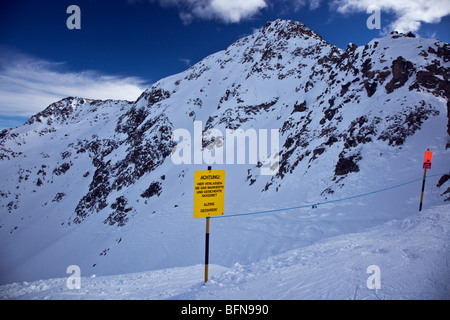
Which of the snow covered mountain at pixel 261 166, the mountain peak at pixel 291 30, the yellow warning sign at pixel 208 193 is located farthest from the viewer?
the mountain peak at pixel 291 30

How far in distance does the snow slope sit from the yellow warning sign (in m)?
1.77

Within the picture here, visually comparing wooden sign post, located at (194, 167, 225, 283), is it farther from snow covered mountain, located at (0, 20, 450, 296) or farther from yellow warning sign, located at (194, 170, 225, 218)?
snow covered mountain, located at (0, 20, 450, 296)

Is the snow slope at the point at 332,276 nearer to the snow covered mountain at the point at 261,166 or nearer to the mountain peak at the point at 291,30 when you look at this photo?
the snow covered mountain at the point at 261,166

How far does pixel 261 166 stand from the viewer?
23891mm

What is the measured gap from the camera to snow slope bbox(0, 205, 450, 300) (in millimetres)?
4113

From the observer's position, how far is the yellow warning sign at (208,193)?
16.8 feet

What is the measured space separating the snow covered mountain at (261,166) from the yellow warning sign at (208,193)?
16.5 ft

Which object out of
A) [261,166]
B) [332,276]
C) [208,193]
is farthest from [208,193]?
[261,166]

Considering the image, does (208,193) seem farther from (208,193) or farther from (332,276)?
(332,276)

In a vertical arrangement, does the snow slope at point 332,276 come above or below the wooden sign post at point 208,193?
below

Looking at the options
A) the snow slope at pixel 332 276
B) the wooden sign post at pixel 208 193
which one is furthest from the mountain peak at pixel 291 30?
the wooden sign post at pixel 208 193

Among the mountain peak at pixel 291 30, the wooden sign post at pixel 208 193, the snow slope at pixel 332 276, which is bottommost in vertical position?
the snow slope at pixel 332 276

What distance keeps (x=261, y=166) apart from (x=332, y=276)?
19266 mm

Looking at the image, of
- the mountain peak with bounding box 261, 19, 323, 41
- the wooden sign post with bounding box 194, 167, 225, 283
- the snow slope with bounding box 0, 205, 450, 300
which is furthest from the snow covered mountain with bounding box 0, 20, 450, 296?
the wooden sign post with bounding box 194, 167, 225, 283
